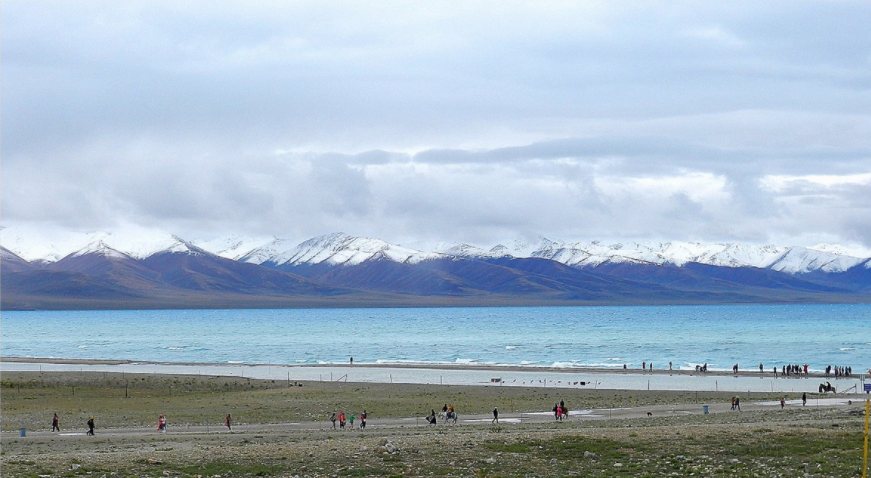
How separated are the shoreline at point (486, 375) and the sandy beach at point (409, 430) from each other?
1.24 meters

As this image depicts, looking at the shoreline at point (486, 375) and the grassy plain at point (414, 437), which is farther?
the shoreline at point (486, 375)

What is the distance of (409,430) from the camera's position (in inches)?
1608

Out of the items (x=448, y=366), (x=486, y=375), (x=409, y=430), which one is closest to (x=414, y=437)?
(x=409, y=430)

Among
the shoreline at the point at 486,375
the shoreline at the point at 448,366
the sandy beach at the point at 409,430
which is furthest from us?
the shoreline at the point at 448,366

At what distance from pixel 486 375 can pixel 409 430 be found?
45803 mm

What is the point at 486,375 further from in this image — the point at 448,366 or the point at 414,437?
the point at 414,437

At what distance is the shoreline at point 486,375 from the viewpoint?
71.9 meters

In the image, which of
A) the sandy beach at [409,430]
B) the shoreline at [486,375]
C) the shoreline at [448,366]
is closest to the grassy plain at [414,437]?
the sandy beach at [409,430]

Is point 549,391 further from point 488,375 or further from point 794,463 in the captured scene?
point 794,463

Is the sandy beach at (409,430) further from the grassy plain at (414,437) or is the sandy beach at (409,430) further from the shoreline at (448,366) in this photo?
the shoreline at (448,366)

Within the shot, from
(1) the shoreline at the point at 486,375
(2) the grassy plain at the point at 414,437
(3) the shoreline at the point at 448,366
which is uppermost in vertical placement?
(3) the shoreline at the point at 448,366

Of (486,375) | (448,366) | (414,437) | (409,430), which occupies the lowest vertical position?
(409,430)

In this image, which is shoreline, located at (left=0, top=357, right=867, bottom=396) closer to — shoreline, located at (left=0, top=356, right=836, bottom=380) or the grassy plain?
shoreline, located at (left=0, top=356, right=836, bottom=380)

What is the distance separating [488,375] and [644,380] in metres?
14.6
